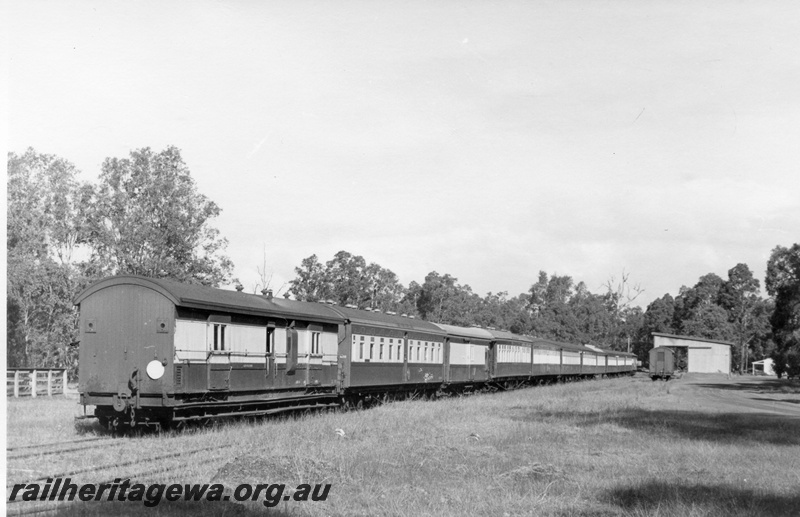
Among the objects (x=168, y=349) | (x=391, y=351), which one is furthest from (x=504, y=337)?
(x=168, y=349)

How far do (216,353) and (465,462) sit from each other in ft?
24.0

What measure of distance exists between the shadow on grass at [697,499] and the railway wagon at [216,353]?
400 inches

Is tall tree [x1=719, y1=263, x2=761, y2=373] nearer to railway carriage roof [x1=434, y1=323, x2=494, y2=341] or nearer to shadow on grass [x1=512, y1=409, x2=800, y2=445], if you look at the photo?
railway carriage roof [x1=434, y1=323, x2=494, y2=341]

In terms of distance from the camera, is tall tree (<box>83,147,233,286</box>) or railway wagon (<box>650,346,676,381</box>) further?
railway wagon (<box>650,346,676,381</box>)

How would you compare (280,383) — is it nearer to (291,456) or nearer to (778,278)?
(291,456)

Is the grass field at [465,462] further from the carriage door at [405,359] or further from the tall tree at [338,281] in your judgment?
the tall tree at [338,281]

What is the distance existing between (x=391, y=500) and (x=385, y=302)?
270ft

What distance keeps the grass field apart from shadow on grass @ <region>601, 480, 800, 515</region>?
1.2 inches

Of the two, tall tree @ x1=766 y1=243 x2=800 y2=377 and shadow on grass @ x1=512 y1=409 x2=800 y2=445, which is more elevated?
A: tall tree @ x1=766 y1=243 x2=800 y2=377

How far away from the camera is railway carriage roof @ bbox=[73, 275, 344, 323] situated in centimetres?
1856

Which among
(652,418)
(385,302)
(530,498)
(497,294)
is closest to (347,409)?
(652,418)

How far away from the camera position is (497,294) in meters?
159

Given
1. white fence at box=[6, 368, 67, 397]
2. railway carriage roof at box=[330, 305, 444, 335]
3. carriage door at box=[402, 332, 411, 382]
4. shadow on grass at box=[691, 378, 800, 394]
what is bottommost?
shadow on grass at box=[691, 378, 800, 394]

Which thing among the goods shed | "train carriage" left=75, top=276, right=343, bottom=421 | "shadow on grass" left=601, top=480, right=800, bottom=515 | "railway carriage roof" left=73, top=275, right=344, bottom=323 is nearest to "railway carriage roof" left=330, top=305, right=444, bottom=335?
"railway carriage roof" left=73, top=275, right=344, bottom=323
